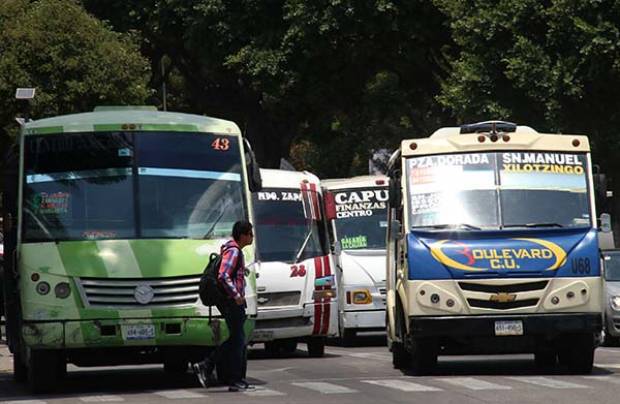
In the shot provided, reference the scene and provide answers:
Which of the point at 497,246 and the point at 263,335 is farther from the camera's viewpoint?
the point at 263,335

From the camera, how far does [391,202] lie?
1952cm

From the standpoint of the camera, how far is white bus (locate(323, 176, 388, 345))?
27953mm

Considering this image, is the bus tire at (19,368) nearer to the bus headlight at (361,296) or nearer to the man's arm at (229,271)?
the man's arm at (229,271)

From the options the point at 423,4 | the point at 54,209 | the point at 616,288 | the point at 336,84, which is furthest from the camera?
the point at 336,84

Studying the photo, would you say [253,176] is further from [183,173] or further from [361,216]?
[361,216]

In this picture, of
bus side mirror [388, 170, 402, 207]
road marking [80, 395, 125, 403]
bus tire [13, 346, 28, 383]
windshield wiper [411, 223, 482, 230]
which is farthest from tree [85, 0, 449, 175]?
road marking [80, 395, 125, 403]

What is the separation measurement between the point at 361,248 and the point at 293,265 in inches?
170

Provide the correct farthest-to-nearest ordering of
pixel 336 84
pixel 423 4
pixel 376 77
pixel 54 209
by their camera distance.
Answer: pixel 376 77 → pixel 336 84 → pixel 423 4 → pixel 54 209

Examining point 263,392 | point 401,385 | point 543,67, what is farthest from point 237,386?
point 543,67

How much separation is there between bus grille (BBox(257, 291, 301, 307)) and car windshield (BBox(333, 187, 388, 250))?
4.55 metres

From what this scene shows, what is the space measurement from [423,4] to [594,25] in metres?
6.95

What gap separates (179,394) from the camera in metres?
16.8

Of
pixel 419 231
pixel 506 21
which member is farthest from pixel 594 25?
pixel 419 231

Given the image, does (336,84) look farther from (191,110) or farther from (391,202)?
(391,202)
